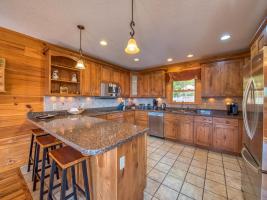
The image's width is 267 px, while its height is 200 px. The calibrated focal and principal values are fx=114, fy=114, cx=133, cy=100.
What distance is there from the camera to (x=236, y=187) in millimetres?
1748

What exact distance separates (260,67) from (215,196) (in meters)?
1.74

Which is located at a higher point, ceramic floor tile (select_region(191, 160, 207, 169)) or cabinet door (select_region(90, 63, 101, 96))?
cabinet door (select_region(90, 63, 101, 96))

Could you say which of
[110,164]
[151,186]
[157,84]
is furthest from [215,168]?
[157,84]

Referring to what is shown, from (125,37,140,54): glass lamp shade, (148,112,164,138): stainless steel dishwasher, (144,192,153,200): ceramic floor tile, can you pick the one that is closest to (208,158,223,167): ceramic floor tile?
(148,112,164,138): stainless steel dishwasher

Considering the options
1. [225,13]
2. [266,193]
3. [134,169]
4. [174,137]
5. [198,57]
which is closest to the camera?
[266,193]

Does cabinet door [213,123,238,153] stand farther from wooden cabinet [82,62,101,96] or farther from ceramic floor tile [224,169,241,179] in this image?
wooden cabinet [82,62,101,96]

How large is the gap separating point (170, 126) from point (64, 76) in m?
3.38

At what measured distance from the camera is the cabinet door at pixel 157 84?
4156 mm

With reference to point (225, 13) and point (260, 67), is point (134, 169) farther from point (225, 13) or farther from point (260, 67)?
point (225, 13)

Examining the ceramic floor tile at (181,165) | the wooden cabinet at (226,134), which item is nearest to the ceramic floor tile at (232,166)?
the wooden cabinet at (226,134)

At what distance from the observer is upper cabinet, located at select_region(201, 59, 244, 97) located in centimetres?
287

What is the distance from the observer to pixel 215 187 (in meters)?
1.75

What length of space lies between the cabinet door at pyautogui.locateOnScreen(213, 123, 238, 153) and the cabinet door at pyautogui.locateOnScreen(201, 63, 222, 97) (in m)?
0.90

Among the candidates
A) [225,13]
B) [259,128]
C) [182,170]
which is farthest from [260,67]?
[182,170]
